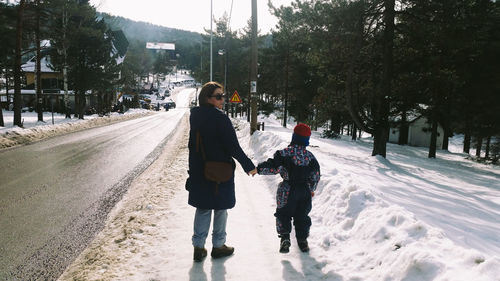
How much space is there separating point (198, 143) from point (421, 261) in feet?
7.90

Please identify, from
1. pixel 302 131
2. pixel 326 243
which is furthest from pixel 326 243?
pixel 302 131

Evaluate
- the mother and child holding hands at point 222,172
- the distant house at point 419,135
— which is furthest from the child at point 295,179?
the distant house at point 419,135

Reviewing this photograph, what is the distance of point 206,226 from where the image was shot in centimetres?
355

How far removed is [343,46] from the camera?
1238cm

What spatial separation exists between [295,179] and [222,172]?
0.92m

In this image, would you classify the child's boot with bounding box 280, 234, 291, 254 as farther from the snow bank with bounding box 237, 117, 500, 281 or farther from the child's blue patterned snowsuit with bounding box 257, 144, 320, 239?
the snow bank with bounding box 237, 117, 500, 281

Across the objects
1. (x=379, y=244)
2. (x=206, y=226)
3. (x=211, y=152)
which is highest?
(x=211, y=152)

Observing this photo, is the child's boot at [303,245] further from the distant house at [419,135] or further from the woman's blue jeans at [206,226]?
the distant house at [419,135]

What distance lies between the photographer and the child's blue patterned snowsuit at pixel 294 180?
144 inches

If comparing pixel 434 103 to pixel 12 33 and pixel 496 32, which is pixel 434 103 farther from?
pixel 12 33

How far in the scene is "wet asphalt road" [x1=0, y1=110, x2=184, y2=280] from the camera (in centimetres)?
362

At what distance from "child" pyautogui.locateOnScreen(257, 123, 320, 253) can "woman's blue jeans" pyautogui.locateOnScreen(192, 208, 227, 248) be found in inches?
27.4

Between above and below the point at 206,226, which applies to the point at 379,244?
below

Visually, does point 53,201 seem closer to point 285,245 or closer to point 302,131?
point 285,245
